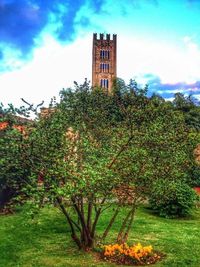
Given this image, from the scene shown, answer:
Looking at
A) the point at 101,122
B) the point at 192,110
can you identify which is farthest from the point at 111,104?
the point at 192,110

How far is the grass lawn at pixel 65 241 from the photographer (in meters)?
14.3

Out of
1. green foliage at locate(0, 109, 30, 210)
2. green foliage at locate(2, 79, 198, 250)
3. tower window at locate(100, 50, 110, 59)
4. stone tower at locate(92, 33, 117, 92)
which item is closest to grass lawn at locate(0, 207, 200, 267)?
green foliage at locate(2, 79, 198, 250)

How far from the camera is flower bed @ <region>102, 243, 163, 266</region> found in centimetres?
1402

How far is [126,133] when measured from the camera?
14836 mm

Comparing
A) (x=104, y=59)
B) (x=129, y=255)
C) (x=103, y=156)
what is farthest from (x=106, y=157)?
(x=104, y=59)

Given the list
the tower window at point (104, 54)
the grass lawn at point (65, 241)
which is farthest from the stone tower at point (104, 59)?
the grass lawn at point (65, 241)

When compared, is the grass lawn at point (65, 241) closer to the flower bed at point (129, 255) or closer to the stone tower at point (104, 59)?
the flower bed at point (129, 255)

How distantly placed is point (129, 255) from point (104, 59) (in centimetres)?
10791

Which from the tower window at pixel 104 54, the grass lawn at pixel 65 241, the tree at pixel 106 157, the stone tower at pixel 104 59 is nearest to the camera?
the tree at pixel 106 157

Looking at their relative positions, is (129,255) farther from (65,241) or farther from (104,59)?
(104,59)

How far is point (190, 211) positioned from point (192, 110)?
1325 inches

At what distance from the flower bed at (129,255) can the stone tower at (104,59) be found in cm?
10037

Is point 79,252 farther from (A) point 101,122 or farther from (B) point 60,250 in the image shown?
(A) point 101,122

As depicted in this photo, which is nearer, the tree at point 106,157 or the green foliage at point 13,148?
the tree at point 106,157
